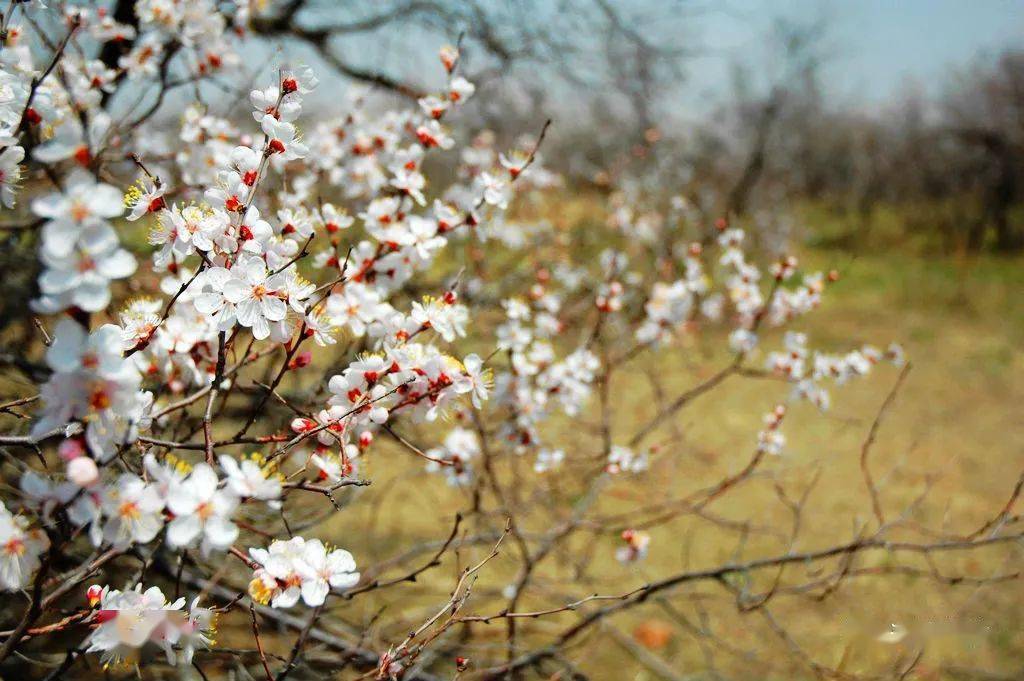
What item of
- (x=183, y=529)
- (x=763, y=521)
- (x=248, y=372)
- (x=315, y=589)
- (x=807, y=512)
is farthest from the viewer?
(x=807, y=512)

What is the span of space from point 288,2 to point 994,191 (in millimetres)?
16844

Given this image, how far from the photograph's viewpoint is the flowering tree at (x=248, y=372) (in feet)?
2.67

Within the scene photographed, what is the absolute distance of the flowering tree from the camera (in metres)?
0.81

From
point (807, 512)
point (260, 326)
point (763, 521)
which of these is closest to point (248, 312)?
point (260, 326)

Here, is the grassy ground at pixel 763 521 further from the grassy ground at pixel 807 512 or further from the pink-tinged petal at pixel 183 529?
the pink-tinged petal at pixel 183 529

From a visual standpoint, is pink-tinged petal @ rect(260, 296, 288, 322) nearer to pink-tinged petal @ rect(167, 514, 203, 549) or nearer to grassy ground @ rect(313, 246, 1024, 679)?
pink-tinged petal @ rect(167, 514, 203, 549)

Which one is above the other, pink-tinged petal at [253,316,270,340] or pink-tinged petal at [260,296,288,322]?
pink-tinged petal at [260,296,288,322]

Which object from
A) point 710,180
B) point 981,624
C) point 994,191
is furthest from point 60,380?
point 994,191

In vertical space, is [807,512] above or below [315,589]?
below

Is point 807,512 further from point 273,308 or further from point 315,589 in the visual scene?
point 273,308

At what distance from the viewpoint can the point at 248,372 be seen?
6.41ft

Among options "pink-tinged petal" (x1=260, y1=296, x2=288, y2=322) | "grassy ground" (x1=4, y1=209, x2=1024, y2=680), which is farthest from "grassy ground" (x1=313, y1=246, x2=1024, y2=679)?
"pink-tinged petal" (x1=260, y1=296, x2=288, y2=322)

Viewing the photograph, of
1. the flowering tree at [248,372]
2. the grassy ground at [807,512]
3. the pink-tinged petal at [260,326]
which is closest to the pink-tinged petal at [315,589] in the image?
the flowering tree at [248,372]

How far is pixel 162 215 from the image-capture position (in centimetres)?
111
